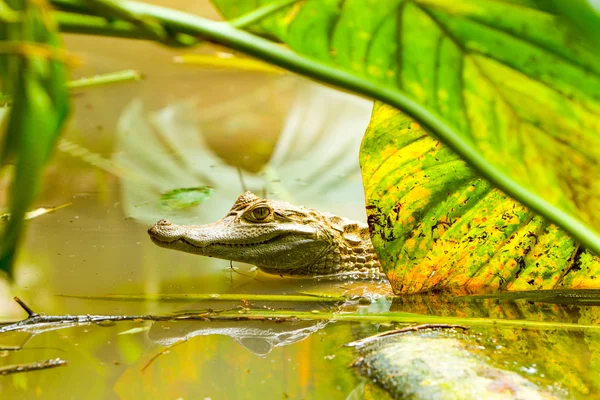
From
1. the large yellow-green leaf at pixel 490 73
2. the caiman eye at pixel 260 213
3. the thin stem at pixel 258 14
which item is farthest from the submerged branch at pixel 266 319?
the thin stem at pixel 258 14

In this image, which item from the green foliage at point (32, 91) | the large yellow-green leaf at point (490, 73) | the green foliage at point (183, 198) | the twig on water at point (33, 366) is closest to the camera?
the green foliage at point (32, 91)

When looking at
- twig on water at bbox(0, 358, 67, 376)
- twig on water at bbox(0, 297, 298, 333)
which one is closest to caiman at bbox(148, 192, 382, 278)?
twig on water at bbox(0, 297, 298, 333)

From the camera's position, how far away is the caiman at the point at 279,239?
120 inches

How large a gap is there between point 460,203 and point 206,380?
873 mm

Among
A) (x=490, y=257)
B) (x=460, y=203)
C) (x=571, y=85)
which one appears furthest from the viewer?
(x=490, y=257)

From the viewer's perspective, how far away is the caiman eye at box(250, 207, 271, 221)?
3.25 metres

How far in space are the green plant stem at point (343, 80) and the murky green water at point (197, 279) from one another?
3.26 ft

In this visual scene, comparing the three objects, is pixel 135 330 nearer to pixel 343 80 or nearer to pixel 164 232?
pixel 164 232

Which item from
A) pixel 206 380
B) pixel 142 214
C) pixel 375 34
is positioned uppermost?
pixel 142 214

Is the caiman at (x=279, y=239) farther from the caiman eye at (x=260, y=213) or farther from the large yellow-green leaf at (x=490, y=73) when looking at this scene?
the large yellow-green leaf at (x=490, y=73)

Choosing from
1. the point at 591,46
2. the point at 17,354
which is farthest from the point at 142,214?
the point at 591,46

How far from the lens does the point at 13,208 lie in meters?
0.72

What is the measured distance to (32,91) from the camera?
0.71 meters

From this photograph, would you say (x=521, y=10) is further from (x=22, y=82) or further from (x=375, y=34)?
(x=22, y=82)
